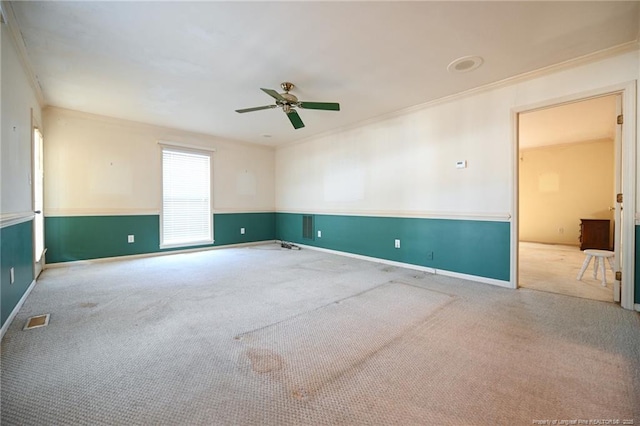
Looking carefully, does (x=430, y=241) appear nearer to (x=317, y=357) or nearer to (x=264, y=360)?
(x=317, y=357)

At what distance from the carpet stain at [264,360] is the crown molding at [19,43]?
321cm

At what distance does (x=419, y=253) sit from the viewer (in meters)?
4.19

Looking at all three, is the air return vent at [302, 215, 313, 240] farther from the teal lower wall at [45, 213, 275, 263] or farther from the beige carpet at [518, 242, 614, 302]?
the beige carpet at [518, 242, 614, 302]

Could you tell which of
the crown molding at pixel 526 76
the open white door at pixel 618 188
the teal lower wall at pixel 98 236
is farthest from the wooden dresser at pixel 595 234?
the teal lower wall at pixel 98 236

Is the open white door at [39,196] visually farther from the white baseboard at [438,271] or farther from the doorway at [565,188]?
the doorway at [565,188]

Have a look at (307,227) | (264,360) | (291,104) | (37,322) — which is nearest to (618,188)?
(291,104)

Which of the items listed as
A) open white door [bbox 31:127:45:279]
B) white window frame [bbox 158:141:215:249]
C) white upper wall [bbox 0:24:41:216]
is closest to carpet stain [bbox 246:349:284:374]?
A: white upper wall [bbox 0:24:41:216]

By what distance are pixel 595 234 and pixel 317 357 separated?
7271mm

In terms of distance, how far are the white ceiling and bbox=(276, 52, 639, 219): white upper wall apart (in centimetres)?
26

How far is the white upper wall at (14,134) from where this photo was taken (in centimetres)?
228

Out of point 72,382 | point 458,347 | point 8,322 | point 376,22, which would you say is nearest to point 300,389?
point 458,347

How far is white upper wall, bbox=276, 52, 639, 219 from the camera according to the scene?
3.05 meters

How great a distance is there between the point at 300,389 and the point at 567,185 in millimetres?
8387

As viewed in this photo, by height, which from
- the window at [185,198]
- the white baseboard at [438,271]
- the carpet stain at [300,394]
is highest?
the window at [185,198]
